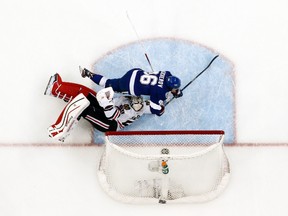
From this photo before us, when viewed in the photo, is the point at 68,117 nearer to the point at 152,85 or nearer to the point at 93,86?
the point at 93,86

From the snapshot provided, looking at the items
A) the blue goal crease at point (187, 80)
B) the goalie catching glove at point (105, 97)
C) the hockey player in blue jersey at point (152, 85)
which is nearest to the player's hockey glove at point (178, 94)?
the hockey player in blue jersey at point (152, 85)

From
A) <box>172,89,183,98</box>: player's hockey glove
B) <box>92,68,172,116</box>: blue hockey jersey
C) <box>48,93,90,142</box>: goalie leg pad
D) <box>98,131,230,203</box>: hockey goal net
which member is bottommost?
<box>98,131,230,203</box>: hockey goal net

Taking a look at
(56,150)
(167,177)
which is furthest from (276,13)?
(56,150)

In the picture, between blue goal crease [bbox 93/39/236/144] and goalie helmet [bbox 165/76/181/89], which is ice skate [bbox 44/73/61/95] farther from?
goalie helmet [bbox 165/76/181/89]

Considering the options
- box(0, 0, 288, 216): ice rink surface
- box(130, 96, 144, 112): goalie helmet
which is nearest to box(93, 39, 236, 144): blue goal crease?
box(0, 0, 288, 216): ice rink surface

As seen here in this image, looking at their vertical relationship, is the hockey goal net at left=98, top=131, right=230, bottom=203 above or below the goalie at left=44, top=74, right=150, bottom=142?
below

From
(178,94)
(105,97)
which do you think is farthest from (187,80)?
(105,97)

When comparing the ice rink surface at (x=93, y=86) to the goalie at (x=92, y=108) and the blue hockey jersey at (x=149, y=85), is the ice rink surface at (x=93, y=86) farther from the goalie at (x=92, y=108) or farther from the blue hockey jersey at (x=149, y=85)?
the blue hockey jersey at (x=149, y=85)

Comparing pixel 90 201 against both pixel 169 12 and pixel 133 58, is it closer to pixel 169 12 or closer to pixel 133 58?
pixel 133 58
